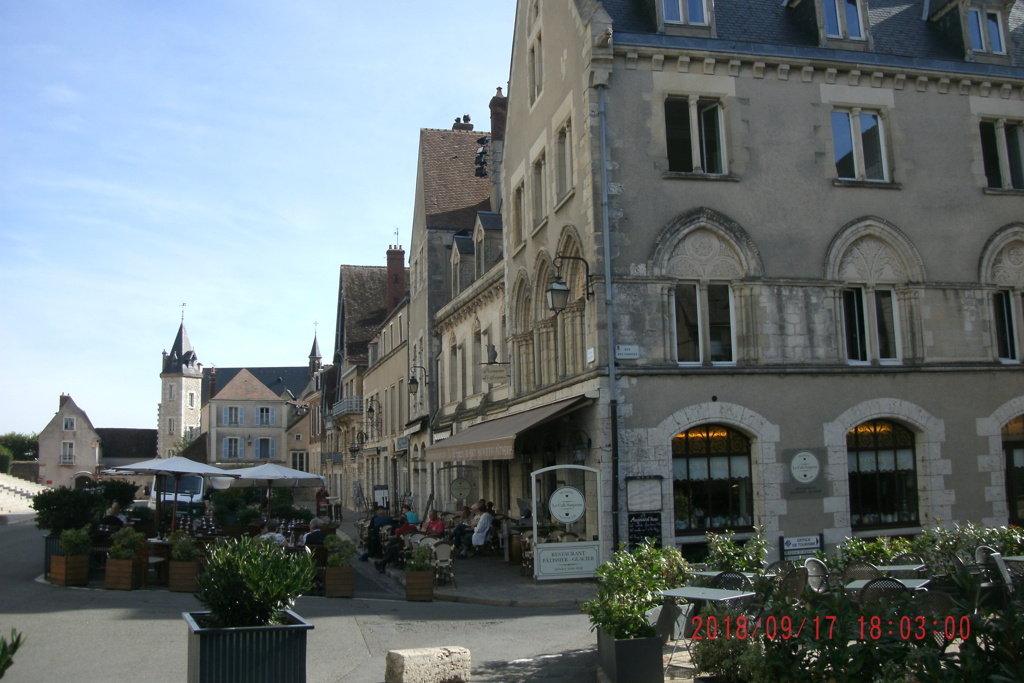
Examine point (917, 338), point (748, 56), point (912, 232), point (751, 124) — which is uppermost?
point (748, 56)

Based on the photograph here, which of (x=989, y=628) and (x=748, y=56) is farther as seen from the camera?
(x=748, y=56)

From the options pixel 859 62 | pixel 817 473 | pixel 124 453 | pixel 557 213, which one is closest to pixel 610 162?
pixel 557 213

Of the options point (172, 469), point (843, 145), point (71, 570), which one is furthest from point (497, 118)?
point (71, 570)

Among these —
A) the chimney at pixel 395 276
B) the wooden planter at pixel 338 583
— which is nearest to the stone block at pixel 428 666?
the wooden planter at pixel 338 583

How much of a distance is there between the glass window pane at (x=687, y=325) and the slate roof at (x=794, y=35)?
4.15 meters

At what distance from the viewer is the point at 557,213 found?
57.6ft

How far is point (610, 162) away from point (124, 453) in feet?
318

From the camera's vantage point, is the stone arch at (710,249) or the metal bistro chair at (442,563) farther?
the stone arch at (710,249)

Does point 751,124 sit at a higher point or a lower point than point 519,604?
higher

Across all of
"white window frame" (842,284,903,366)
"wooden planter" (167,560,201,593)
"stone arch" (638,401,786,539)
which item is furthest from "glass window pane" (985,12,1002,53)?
"wooden planter" (167,560,201,593)

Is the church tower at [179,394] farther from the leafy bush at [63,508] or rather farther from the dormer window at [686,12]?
the dormer window at [686,12]

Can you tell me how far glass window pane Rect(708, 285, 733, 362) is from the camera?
623 inches

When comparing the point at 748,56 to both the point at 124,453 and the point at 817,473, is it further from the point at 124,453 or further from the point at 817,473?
the point at 124,453

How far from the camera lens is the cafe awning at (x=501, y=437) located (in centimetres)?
1522
